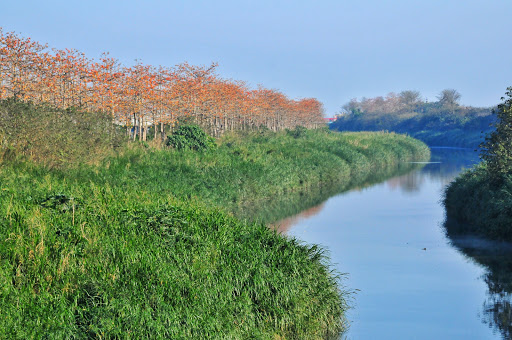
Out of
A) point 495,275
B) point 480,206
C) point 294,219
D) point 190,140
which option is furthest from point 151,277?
point 190,140

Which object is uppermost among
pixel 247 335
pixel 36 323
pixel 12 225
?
pixel 12 225

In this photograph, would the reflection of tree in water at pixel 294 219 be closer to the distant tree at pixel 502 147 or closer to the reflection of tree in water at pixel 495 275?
the reflection of tree in water at pixel 495 275

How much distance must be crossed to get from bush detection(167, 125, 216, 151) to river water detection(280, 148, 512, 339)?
657cm

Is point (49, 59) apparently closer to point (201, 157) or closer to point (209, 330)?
point (201, 157)

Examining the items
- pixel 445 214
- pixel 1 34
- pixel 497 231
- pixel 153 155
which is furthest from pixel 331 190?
pixel 1 34

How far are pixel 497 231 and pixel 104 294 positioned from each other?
13.8 meters

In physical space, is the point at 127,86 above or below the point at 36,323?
above

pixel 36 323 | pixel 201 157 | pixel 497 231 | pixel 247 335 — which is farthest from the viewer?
pixel 201 157

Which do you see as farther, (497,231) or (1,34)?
(1,34)

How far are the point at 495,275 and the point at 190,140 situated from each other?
17.1 metres

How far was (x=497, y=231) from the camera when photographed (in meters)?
18.6

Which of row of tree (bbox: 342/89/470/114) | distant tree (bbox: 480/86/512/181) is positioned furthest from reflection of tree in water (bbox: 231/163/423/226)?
row of tree (bbox: 342/89/470/114)

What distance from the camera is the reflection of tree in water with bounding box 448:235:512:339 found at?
11.8 meters

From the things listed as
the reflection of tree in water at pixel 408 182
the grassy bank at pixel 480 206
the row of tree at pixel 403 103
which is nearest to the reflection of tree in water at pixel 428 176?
the reflection of tree in water at pixel 408 182
